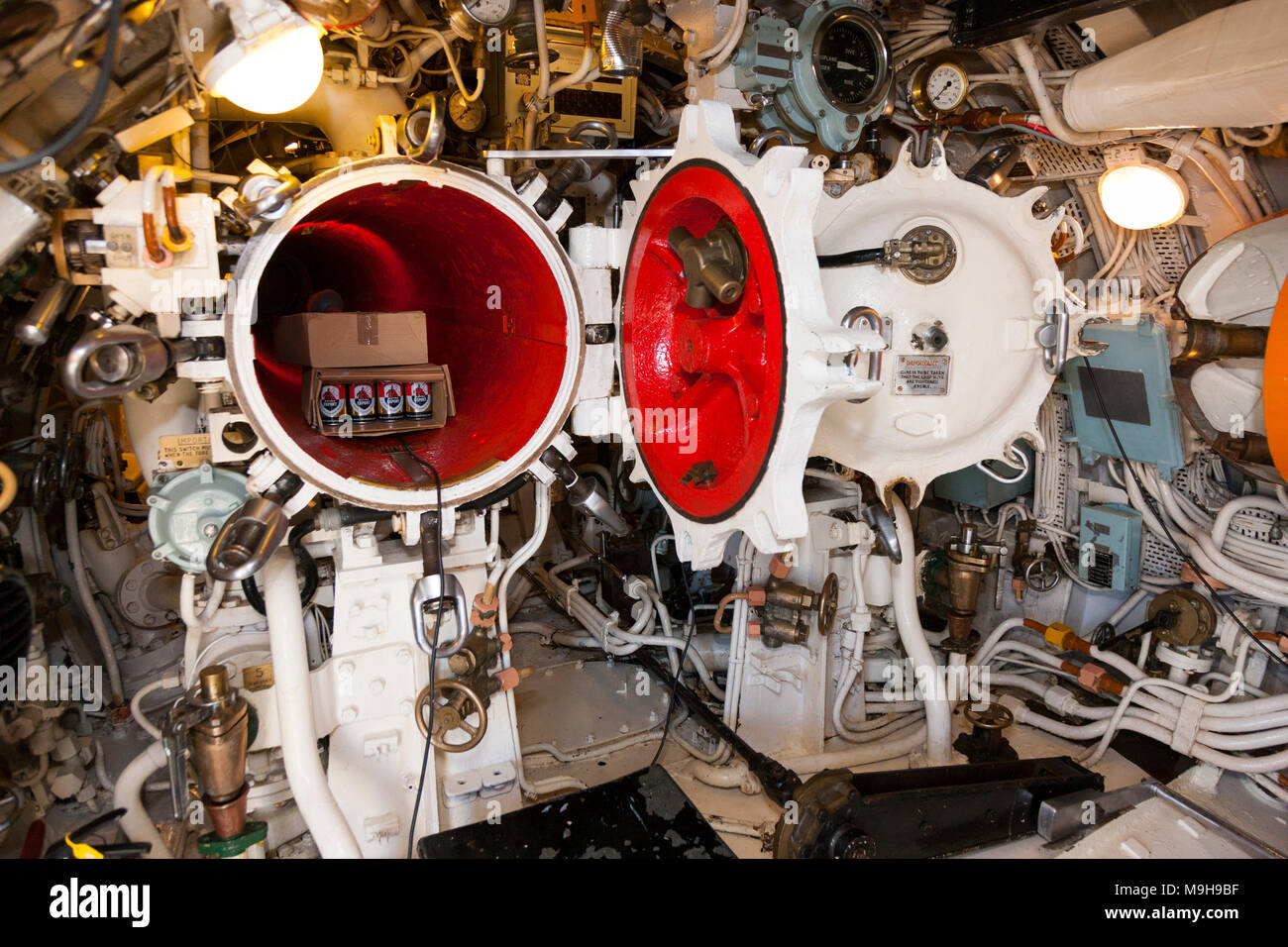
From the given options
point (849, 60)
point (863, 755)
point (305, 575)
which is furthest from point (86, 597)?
point (849, 60)

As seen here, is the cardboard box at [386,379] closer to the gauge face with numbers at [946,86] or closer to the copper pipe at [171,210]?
the copper pipe at [171,210]

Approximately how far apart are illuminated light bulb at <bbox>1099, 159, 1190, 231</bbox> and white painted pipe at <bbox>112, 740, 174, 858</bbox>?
3.06 m

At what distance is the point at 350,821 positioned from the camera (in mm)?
2125

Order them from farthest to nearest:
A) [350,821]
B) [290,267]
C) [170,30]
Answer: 1. [290,267]
2. [350,821]
3. [170,30]

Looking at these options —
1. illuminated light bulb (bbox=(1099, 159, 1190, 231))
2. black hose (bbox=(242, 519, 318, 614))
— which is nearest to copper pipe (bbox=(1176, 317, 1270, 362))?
illuminated light bulb (bbox=(1099, 159, 1190, 231))

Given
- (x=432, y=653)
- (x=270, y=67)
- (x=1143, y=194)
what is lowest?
(x=432, y=653)

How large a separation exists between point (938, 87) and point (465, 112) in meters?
1.56

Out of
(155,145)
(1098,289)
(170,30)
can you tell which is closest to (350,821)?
(155,145)

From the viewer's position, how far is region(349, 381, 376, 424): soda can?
2.76 metres

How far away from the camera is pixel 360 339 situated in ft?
9.45

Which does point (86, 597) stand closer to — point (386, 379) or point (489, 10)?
point (386, 379)

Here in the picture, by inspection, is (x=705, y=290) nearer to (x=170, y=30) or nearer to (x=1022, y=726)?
(x=170, y=30)

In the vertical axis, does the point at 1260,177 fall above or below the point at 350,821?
above

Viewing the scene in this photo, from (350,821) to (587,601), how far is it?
4.93ft
